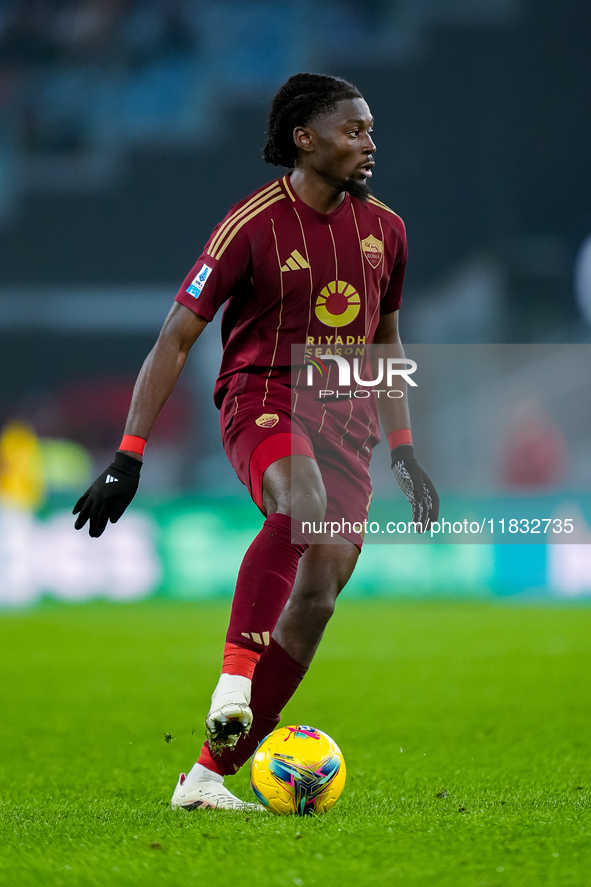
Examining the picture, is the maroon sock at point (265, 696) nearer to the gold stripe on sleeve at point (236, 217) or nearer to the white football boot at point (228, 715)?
the white football boot at point (228, 715)

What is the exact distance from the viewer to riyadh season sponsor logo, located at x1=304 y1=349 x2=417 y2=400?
2.87m

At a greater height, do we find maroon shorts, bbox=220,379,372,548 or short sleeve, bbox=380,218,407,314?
short sleeve, bbox=380,218,407,314

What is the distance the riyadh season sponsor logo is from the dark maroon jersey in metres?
0.05

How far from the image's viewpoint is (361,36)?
1938 centimetres

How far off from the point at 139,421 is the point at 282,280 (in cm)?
54

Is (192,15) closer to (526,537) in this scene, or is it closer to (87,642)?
(526,537)

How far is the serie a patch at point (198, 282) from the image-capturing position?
2.71 meters

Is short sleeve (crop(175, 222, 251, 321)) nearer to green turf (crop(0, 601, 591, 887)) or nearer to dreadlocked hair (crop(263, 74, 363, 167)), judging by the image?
dreadlocked hair (crop(263, 74, 363, 167))

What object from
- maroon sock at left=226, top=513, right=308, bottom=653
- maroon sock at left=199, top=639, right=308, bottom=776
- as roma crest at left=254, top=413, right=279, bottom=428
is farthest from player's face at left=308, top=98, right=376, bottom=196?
maroon sock at left=199, top=639, right=308, bottom=776

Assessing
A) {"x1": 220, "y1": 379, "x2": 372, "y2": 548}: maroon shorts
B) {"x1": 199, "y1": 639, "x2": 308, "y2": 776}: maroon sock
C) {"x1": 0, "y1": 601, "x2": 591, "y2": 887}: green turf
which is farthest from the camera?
{"x1": 199, "y1": 639, "x2": 308, "y2": 776}: maroon sock

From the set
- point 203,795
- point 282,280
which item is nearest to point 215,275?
point 282,280

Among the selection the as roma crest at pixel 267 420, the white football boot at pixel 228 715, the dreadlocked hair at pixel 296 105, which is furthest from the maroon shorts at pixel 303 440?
the dreadlocked hair at pixel 296 105

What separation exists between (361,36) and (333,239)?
1791 centimetres

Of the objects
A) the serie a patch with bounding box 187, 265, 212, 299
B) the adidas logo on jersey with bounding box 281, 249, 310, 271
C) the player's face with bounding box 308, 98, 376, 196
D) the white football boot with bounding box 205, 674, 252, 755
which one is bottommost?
the white football boot with bounding box 205, 674, 252, 755
